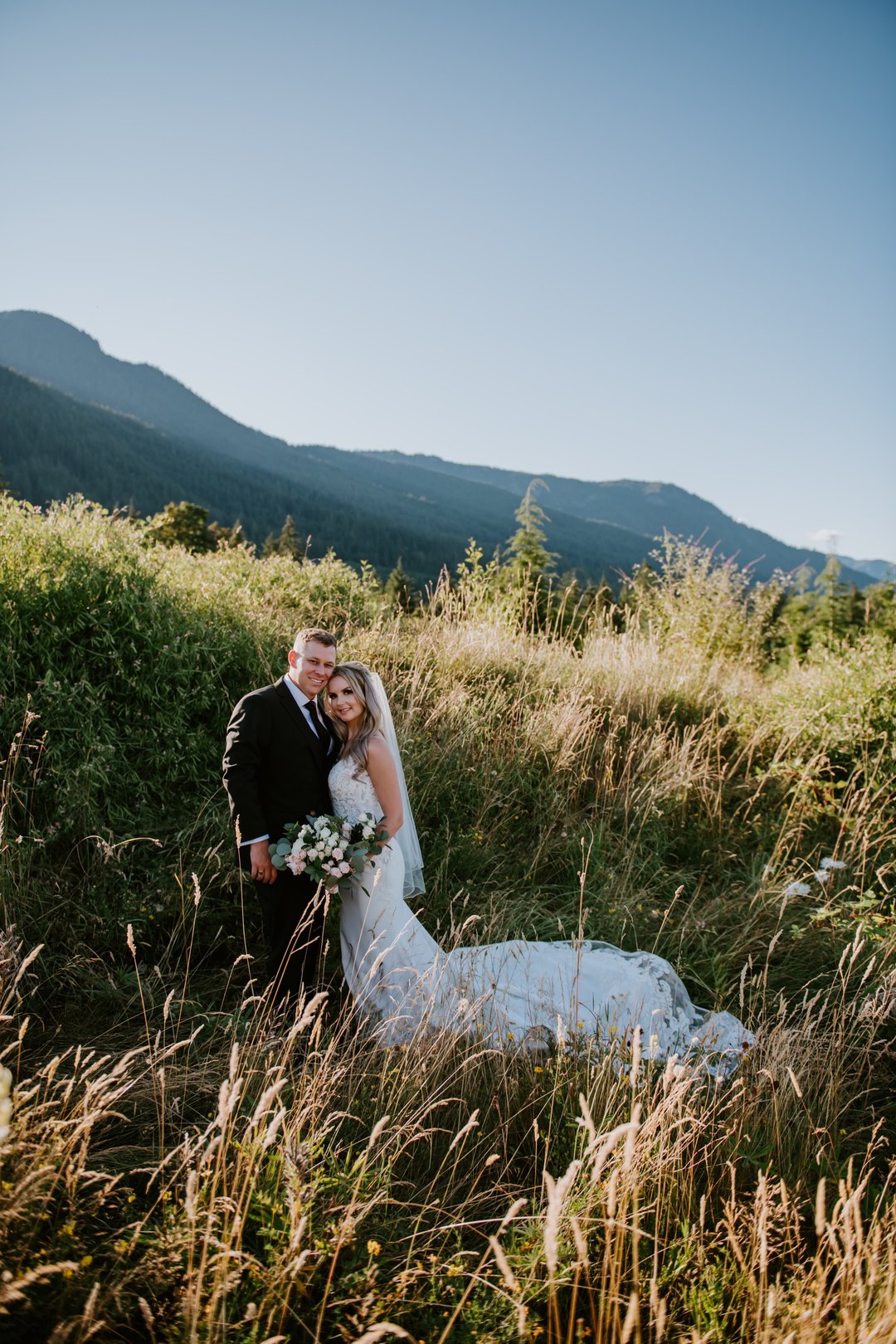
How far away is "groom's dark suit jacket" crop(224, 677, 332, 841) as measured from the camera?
346cm

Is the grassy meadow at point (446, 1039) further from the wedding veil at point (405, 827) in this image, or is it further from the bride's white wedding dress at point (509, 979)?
the wedding veil at point (405, 827)

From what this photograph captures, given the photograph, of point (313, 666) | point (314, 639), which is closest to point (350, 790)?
point (313, 666)

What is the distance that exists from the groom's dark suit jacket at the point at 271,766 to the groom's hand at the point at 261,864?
0.19 ft

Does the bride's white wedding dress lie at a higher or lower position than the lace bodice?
lower

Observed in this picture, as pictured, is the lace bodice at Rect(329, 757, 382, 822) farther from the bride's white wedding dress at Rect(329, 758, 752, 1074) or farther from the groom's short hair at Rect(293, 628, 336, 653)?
the groom's short hair at Rect(293, 628, 336, 653)

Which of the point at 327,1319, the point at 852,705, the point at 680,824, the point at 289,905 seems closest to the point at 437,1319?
the point at 327,1319

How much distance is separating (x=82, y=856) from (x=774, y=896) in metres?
4.59

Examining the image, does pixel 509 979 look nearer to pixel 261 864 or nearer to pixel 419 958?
pixel 419 958

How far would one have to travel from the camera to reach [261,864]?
345cm

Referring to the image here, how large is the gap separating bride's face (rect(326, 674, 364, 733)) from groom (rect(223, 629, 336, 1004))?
0.07 meters

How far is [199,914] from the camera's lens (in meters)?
3.79

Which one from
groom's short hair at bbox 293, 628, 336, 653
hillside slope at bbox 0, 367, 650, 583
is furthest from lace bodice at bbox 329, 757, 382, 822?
hillside slope at bbox 0, 367, 650, 583

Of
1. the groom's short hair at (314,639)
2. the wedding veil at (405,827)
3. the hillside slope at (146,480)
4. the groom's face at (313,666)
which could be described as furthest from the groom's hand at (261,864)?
the hillside slope at (146,480)

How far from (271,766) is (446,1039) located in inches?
65.6
